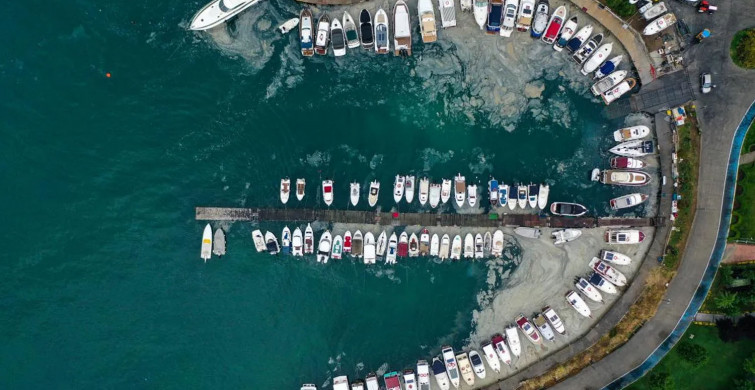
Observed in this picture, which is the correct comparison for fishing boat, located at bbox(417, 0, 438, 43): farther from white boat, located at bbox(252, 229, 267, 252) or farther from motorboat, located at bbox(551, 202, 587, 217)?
white boat, located at bbox(252, 229, 267, 252)

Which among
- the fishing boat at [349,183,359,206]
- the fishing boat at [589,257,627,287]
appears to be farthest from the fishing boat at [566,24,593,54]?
the fishing boat at [349,183,359,206]

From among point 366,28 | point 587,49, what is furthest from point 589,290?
point 366,28

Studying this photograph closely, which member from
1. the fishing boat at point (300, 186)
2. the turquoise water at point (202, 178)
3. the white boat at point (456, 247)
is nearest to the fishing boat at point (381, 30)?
the turquoise water at point (202, 178)

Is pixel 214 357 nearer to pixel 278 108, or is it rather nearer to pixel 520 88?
pixel 278 108

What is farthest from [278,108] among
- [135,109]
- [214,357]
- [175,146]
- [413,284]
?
[214,357]

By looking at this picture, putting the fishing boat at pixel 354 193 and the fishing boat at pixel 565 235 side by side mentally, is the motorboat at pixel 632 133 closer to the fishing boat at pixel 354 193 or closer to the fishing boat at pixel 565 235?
the fishing boat at pixel 565 235

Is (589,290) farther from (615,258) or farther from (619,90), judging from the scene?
(619,90)
